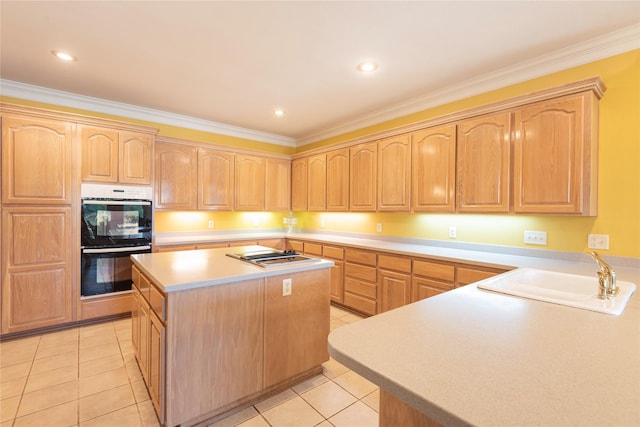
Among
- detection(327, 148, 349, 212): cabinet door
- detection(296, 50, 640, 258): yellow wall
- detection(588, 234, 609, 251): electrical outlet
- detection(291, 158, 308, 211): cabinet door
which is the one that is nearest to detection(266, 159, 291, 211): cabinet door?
detection(291, 158, 308, 211): cabinet door

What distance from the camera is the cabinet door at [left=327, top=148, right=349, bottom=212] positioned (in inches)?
162

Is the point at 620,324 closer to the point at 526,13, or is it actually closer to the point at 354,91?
the point at 526,13

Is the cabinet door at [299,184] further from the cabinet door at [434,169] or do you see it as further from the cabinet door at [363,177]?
the cabinet door at [434,169]

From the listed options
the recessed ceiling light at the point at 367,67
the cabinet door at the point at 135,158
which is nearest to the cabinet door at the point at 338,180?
the recessed ceiling light at the point at 367,67

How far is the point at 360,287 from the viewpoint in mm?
3537

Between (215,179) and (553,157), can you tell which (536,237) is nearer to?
(553,157)

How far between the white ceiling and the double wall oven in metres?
1.19

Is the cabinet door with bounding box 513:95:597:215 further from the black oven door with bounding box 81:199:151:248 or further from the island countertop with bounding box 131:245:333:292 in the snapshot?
the black oven door with bounding box 81:199:151:248

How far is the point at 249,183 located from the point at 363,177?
6.22 ft

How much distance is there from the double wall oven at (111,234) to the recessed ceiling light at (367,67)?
2790mm

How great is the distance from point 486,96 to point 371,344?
302cm

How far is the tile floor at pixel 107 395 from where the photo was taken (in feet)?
6.06

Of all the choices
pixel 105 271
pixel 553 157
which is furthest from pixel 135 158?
pixel 553 157

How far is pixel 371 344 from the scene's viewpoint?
875 mm
